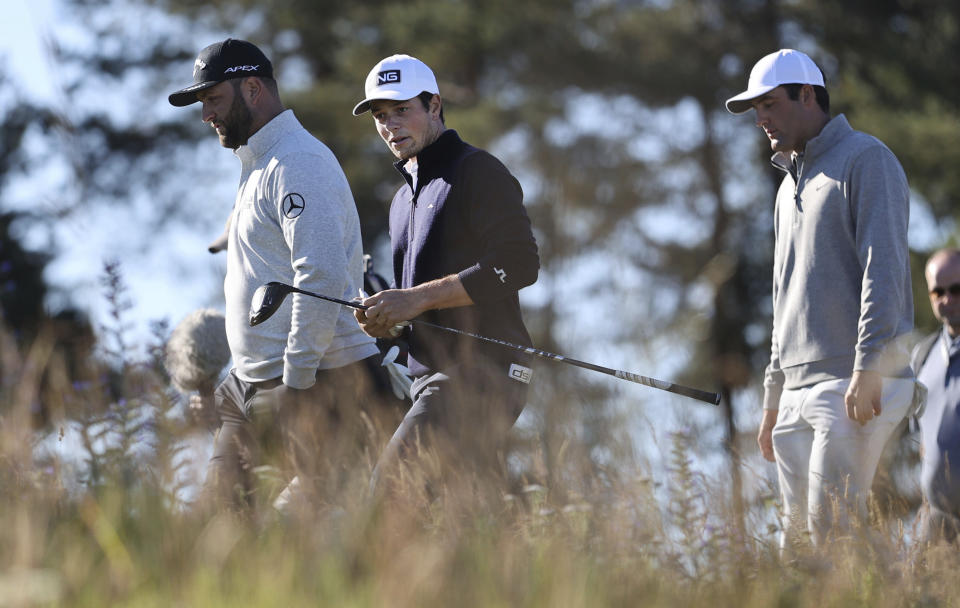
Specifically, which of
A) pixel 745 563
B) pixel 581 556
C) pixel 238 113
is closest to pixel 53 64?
pixel 238 113

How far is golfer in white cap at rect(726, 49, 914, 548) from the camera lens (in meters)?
4.73

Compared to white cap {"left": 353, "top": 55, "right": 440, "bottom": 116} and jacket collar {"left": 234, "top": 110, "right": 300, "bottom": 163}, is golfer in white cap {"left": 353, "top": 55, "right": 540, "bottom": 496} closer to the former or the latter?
white cap {"left": 353, "top": 55, "right": 440, "bottom": 116}

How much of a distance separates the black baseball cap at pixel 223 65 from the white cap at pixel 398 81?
1.60 feet

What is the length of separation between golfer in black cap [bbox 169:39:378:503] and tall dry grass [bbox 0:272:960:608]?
1.44 ft

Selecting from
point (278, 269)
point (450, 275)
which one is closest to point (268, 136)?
point (278, 269)

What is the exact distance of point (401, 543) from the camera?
3676 mm

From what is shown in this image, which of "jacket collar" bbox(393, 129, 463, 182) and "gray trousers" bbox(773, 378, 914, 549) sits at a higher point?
"jacket collar" bbox(393, 129, 463, 182)

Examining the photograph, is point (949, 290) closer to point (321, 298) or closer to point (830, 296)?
point (830, 296)

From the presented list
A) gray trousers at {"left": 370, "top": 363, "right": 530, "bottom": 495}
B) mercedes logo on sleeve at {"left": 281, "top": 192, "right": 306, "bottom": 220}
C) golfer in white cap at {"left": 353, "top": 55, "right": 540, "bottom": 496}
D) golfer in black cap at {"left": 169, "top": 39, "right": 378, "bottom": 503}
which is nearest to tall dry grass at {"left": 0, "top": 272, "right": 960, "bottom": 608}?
gray trousers at {"left": 370, "top": 363, "right": 530, "bottom": 495}

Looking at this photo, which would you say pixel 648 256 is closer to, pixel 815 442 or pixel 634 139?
pixel 634 139

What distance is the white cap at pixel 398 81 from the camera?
16.6 ft

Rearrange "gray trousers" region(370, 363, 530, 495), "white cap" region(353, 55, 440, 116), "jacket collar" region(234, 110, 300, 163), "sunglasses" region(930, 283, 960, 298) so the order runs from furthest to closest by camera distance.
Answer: "sunglasses" region(930, 283, 960, 298), "jacket collar" region(234, 110, 300, 163), "white cap" region(353, 55, 440, 116), "gray trousers" region(370, 363, 530, 495)

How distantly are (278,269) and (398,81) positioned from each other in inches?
32.3

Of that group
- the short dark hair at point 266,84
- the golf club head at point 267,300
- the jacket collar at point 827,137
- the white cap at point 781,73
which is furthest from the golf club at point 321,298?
the white cap at point 781,73
